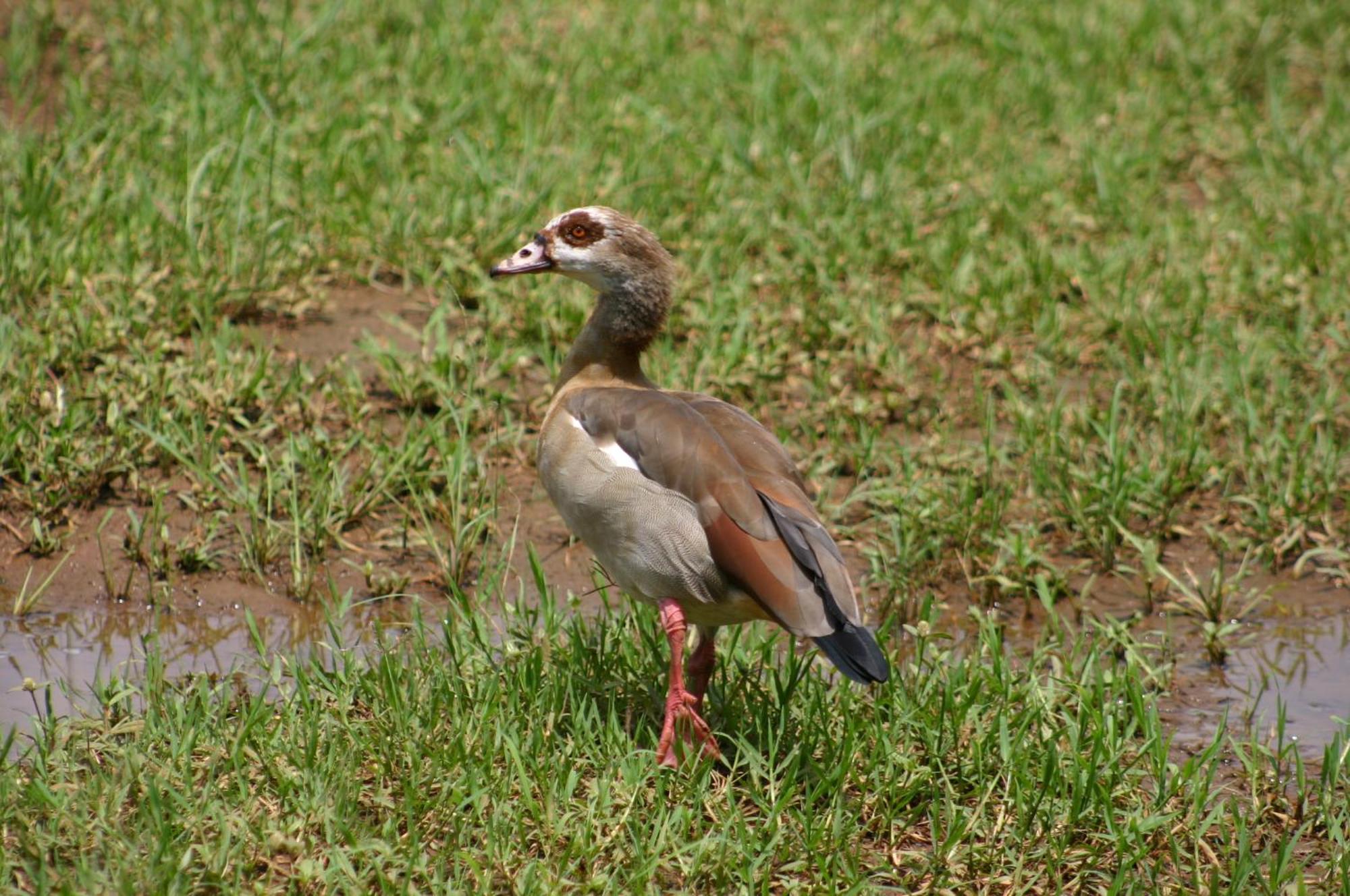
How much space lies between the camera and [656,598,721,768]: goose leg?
13.5ft

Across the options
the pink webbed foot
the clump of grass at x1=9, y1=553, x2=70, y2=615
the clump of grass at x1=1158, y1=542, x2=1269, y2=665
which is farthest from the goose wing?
the clump of grass at x1=9, y1=553, x2=70, y2=615

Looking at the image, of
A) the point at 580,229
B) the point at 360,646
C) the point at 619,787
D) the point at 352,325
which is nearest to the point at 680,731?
the point at 619,787

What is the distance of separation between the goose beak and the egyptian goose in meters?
0.44

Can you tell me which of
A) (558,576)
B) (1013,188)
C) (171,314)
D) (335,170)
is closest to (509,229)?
(335,170)

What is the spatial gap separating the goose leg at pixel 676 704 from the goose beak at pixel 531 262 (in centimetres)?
122

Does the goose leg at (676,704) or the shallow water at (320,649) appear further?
→ the shallow water at (320,649)

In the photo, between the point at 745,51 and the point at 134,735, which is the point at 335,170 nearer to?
the point at 745,51

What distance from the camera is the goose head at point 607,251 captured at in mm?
4746

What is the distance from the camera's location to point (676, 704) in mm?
4125

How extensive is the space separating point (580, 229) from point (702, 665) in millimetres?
1332

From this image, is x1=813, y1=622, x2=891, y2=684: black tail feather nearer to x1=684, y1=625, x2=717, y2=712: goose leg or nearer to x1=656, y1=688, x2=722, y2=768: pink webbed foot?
x1=656, y1=688, x2=722, y2=768: pink webbed foot

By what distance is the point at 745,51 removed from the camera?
8.70 m

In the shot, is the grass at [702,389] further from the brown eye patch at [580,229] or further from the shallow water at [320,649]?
the brown eye patch at [580,229]

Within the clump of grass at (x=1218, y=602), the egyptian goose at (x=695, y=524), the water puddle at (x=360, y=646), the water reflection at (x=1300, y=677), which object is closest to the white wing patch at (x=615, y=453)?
the egyptian goose at (x=695, y=524)
